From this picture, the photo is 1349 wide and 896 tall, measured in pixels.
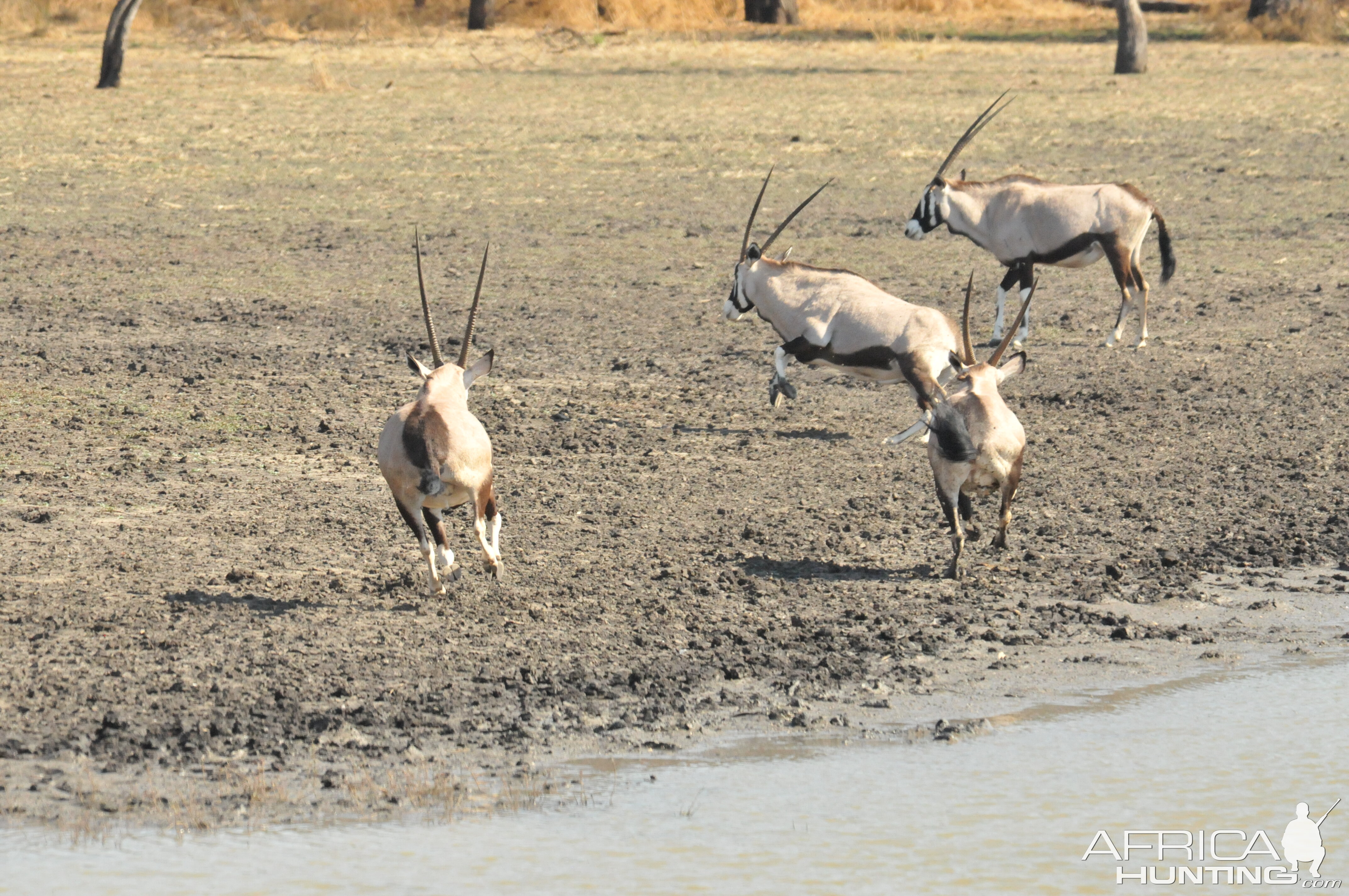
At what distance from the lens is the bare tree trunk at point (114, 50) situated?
25969 millimetres

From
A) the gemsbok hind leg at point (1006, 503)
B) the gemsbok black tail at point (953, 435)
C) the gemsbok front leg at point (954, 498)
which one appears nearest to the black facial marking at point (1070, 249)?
the gemsbok hind leg at point (1006, 503)

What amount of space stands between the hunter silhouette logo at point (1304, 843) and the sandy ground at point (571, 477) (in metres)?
1.05

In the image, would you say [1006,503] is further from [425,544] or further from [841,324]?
[841,324]

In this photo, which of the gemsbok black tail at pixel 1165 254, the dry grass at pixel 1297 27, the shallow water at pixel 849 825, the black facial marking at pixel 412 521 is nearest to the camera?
the shallow water at pixel 849 825

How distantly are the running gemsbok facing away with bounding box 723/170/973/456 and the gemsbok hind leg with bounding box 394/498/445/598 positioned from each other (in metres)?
2.85

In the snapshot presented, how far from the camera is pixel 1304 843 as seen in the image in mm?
4789

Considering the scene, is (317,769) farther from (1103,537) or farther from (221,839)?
(1103,537)

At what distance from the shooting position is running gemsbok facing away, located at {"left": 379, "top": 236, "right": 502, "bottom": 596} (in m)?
6.14

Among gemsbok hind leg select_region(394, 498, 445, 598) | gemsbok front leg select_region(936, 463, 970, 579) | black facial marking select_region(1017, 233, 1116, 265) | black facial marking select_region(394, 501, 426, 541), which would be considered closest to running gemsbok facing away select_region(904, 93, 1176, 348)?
black facial marking select_region(1017, 233, 1116, 265)

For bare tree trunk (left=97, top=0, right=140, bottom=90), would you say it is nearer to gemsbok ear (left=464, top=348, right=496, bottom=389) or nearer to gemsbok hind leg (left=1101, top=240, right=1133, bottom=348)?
gemsbok hind leg (left=1101, top=240, right=1133, bottom=348)

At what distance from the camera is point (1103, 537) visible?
7676 mm

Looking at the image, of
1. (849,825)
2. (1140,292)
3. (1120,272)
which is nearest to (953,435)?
(849,825)

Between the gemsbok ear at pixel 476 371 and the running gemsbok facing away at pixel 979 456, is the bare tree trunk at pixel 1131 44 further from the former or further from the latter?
the gemsbok ear at pixel 476 371

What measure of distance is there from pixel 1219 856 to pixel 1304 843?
9.0 inches
